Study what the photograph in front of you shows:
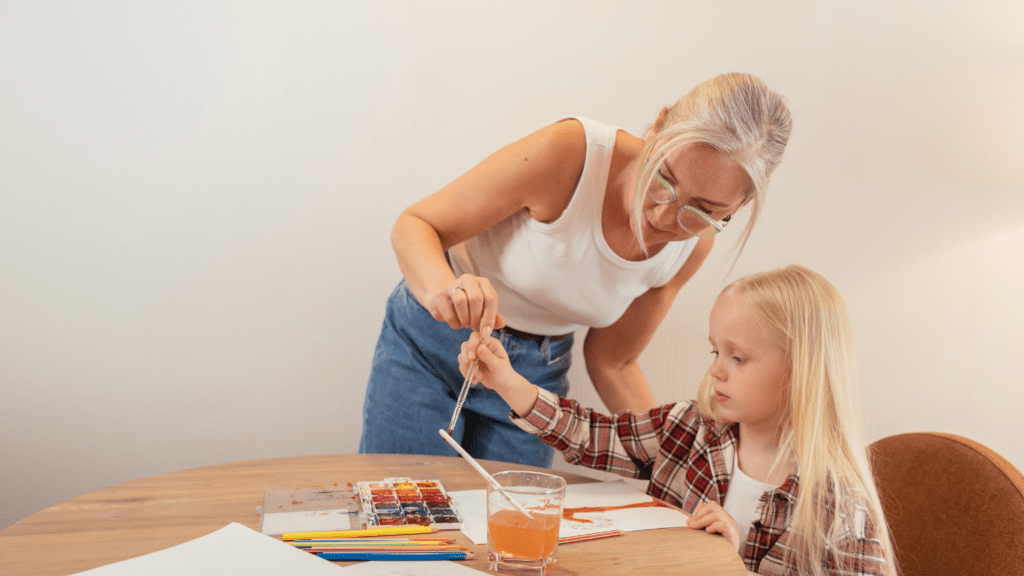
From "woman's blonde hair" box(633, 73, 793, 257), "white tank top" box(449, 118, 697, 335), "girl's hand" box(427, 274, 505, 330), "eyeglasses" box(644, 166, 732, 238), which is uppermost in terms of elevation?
"woman's blonde hair" box(633, 73, 793, 257)

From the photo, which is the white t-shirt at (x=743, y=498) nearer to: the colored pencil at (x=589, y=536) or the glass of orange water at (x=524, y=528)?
the colored pencil at (x=589, y=536)

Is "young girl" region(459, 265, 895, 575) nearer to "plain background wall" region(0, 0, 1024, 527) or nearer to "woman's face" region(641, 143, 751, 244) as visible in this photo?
"woman's face" region(641, 143, 751, 244)

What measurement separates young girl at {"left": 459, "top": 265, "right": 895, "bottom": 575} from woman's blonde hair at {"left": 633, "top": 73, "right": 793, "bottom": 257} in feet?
0.68

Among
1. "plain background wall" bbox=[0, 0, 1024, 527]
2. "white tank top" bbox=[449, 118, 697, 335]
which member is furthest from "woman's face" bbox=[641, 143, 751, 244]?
"plain background wall" bbox=[0, 0, 1024, 527]

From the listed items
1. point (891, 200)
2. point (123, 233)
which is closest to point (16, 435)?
point (123, 233)

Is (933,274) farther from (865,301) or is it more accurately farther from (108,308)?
(108,308)

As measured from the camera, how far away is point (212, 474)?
3.16 ft

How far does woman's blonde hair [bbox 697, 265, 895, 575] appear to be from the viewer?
0.98 m

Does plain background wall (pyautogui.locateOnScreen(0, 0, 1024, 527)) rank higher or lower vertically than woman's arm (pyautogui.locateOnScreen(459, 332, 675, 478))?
higher

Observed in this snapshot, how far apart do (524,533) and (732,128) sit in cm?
66

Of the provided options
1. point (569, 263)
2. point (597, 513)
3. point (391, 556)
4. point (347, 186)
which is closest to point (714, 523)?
point (597, 513)

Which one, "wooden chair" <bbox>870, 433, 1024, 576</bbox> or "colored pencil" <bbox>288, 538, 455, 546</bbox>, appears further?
"wooden chair" <bbox>870, 433, 1024, 576</bbox>

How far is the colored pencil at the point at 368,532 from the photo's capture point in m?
0.75

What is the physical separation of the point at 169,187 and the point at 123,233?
15 centimetres
